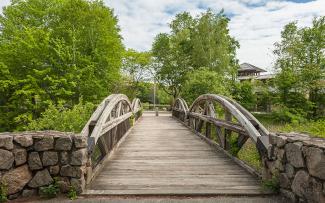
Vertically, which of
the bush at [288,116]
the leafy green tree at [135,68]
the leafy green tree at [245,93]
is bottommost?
the bush at [288,116]

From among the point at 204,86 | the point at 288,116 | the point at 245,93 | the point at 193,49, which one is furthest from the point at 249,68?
the point at 204,86

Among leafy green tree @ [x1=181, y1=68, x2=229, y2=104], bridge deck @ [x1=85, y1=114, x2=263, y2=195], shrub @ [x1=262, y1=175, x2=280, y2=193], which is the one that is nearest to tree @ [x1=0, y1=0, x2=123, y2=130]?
leafy green tree @ [x1=181, y1=68, x2=229, y2=104]

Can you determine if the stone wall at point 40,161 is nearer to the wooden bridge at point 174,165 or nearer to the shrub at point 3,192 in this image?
the shrub at point 3,192

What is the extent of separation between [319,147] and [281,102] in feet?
64.1

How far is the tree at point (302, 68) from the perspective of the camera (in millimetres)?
19641

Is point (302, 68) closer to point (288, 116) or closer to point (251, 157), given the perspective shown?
point (288, 116)

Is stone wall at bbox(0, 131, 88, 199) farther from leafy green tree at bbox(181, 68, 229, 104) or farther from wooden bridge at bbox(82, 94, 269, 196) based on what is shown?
leafy green tree at bbox(181, 68, 229, 104)

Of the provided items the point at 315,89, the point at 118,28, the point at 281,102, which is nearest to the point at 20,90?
the point at 118,28

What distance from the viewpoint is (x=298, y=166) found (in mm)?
2805

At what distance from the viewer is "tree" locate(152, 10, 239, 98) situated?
24453 millimetres

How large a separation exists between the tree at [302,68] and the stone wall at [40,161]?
779 inches

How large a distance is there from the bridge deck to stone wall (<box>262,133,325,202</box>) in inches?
13.4

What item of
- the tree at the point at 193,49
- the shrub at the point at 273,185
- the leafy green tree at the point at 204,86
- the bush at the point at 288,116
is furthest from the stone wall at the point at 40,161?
the tree at the point at 193,49

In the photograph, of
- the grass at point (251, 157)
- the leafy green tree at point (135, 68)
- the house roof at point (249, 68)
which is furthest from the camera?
the house roof at point (249, 68)
